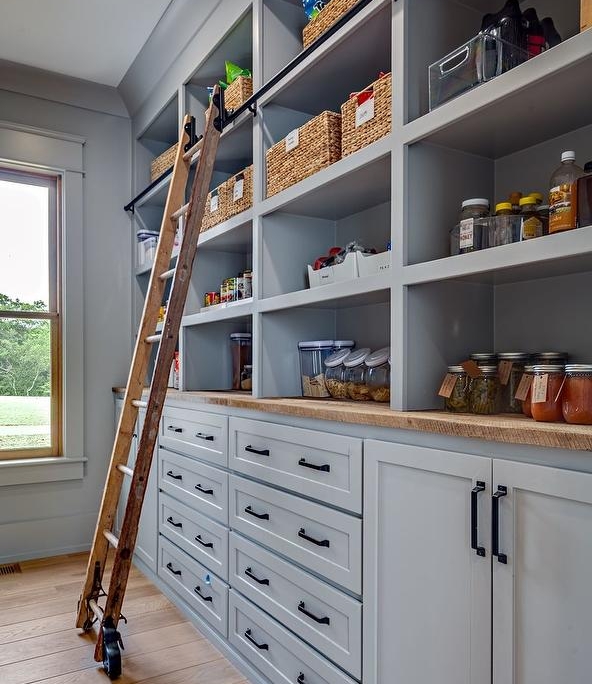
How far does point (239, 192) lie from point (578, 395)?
1.72 meters

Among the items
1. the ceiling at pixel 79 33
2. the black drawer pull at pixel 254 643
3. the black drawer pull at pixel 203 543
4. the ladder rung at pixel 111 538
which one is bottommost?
the black drawer pull at pixel 254 643

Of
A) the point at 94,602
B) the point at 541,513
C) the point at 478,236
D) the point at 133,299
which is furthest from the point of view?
the point at 133,299

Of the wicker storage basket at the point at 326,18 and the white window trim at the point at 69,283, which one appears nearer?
the wicker storage basket at the point at 326,18

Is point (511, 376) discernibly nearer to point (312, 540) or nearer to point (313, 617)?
point (312, 540)

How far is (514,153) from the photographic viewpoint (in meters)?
1.75

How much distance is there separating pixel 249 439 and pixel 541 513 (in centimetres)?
118

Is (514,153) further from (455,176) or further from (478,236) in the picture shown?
(478,236)

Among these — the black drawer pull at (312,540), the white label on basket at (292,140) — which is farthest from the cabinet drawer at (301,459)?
the white label on basket at (292,140)

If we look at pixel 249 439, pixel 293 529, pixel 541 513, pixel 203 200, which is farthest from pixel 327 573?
pixel 203 200

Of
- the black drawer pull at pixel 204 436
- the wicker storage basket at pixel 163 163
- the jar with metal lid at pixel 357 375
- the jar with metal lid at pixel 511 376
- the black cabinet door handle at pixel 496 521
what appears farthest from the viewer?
the wicker storage basket at pixel 163 163

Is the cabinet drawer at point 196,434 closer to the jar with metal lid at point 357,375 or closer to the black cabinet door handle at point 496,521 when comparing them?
the jar with metal lid at point 357,375

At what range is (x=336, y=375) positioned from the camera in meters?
2.23

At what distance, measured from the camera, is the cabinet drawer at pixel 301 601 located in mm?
1599

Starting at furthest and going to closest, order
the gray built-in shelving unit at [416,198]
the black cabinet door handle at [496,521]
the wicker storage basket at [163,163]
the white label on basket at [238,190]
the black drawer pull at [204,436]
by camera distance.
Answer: the wicker storage basket at [163,163] < the white label on basket at [238,190] < the black drawer pull at [204,436] < the gray built-in shelving unit at [416,198] < the black cabinet door handle at [496,521]
